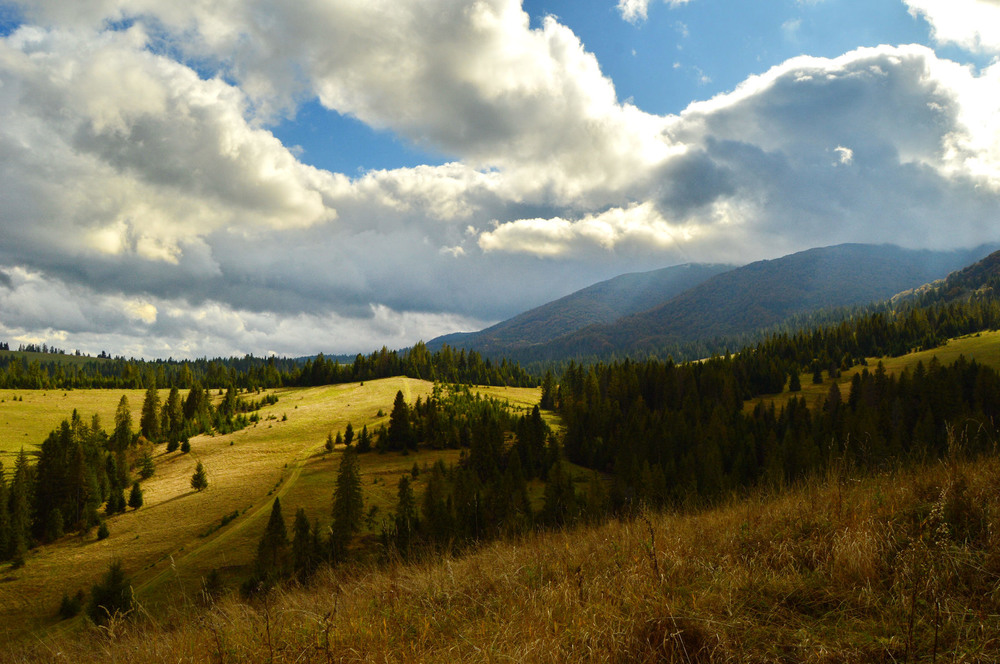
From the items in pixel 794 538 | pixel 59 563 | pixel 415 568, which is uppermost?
pixel 794 538

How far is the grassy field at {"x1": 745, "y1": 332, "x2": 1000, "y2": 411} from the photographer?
12012 centimetres

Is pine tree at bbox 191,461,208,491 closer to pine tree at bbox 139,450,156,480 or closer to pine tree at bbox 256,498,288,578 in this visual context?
pine tree at bbox 139,450,156,480

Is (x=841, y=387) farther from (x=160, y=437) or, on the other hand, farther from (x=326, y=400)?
(x=160, y=437)

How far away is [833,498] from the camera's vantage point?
7.33 metres

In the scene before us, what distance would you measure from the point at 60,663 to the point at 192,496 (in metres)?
81.0

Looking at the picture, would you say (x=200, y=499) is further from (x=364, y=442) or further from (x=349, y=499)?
(x=349, y=499)

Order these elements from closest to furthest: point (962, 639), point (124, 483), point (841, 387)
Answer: point (962, 639) → point (124, 483) → point (841, 387)

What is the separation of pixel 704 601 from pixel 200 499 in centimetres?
8350

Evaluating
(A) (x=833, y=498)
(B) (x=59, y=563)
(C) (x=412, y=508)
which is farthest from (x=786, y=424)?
(B) (x=59, y=563)

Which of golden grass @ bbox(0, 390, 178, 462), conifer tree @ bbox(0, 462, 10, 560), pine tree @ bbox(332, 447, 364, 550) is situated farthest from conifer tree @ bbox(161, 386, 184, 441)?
pine tree @ bbox(332, 447, 364, 550)

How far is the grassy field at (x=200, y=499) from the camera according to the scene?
45969 millimetres

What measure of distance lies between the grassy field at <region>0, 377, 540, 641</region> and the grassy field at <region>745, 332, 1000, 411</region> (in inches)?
3719

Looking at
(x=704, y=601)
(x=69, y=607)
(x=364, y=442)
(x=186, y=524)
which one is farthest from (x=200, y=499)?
(x=704, y=601)

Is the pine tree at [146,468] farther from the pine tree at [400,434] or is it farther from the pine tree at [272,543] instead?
the pine tree at [272,543]
